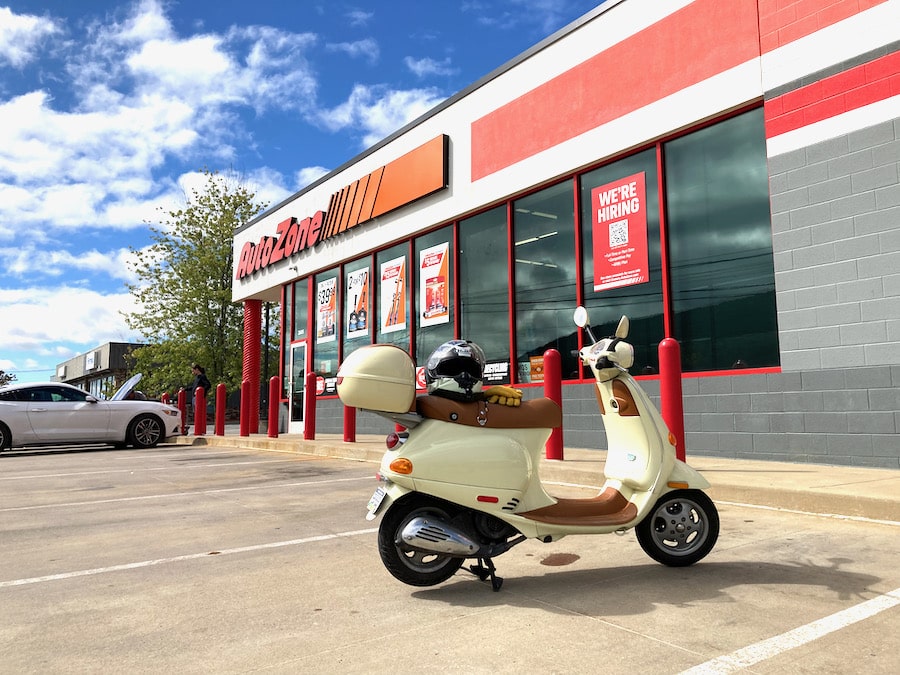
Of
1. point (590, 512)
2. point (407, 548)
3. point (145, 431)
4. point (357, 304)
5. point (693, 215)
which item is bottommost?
point (407, 548)

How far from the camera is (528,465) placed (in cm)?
379

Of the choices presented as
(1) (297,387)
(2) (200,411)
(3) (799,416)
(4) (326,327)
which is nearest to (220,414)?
(2) (200,411)

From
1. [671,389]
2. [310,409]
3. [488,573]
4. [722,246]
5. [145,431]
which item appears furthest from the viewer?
[145,431]

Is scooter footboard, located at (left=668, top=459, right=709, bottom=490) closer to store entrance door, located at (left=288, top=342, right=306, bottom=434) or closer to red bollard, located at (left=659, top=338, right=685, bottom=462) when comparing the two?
red bollard, located at (left=659, top=338, right=685, bottom=462)

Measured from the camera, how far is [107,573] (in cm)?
418

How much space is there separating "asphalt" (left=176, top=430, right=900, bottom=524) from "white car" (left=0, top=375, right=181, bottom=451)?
7678mm

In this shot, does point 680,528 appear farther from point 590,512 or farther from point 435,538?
point 435,538

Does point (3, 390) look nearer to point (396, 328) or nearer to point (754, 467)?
point (396, 328)

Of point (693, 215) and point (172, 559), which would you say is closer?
point (172, 559)

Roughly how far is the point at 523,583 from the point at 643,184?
792 centimetres

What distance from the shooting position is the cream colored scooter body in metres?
3.59

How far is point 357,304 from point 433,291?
3283 millimetres

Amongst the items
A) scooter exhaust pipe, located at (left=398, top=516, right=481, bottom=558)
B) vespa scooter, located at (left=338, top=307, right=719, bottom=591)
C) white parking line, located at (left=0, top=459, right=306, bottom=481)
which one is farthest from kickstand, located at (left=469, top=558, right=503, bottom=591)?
white parking line, located at (left=0, top=459, right=306, bottom=481)

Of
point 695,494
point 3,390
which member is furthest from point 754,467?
point 3,390
